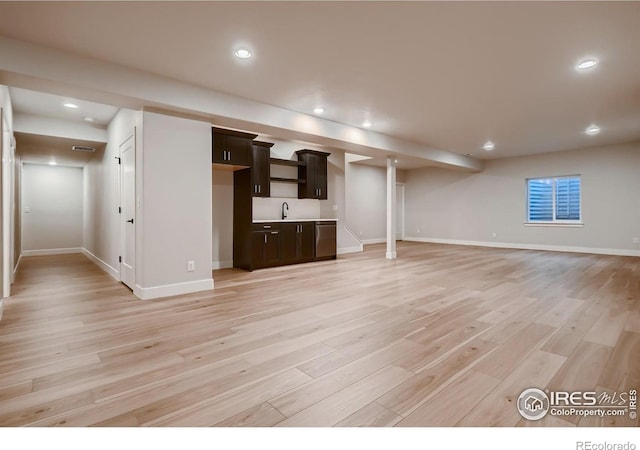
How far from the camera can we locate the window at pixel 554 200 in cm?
813

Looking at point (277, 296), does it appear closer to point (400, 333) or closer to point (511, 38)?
point (400, 333)

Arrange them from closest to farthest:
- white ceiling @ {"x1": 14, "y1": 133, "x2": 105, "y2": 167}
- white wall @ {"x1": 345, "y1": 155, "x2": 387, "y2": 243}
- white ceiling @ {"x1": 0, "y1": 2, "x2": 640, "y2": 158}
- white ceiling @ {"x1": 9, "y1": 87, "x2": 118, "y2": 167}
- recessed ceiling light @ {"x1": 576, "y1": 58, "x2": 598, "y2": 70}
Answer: white ceiling @ {"x1": 0, "y1": 2, "x2": 640, "y2": 158} < recessed ceiling light @ {"x1": 576, "y1": 58, "x2": 598, "y2": 70} < white ceiling @ {"x1": 9, "y1": 87, "x2": 118, "y2": 167} < white ceiling @ {"x1": 14, "y1": 133, "x2": 105, "y2": 167} < white wall @ {"x1": 345, "y1": 155, "x2": 387, "y2": 243}

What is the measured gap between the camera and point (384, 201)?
11.0 metres

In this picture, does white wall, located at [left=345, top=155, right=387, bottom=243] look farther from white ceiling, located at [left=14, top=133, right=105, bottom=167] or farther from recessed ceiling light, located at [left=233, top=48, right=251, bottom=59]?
recessed ceiling light, located at [left=233, top=48, right=251, bottom=59]

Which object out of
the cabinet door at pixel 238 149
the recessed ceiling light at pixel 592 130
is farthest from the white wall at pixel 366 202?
the recessed ceiling light at pixel 592 130

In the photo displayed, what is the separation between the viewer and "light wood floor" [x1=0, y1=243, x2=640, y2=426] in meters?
1.59

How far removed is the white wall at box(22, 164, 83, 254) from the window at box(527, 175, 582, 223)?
1245 centimetres

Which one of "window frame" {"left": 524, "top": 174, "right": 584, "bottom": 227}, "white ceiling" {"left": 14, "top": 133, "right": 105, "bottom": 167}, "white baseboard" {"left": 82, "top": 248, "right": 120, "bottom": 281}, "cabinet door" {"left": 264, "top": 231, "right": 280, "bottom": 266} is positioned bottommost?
"white baseboard" {"left": 82, "top": 248, "right": 120, "bottom": 281}

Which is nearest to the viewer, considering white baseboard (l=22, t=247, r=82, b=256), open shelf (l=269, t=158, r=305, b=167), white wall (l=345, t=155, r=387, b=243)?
open shelf (l=269, t=158, r=305, b=167)

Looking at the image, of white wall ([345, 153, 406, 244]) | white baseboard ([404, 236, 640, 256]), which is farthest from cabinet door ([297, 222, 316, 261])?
white baseboard ([404, 236, 640, 256])

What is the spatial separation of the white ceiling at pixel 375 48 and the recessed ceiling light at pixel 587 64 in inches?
3.6

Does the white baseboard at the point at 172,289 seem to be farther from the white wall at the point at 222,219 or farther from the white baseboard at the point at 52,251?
the white baseboard at the point at 52,251

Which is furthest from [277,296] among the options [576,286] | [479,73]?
[576,286]
